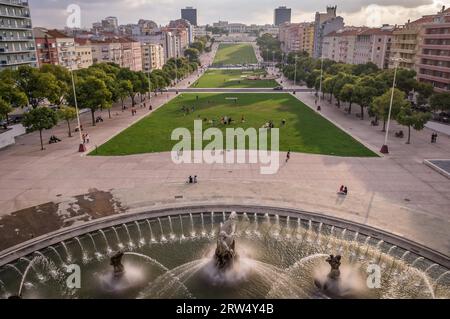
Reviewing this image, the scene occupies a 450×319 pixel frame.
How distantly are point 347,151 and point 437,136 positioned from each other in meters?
17.6

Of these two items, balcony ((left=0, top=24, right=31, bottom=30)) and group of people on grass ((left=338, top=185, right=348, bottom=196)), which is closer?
group of people on grass ((left=338, top=185, right=348, bottom=196))

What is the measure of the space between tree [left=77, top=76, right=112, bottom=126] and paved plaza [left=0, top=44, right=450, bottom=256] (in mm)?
12476

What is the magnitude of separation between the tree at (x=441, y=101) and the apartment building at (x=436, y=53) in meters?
14.8

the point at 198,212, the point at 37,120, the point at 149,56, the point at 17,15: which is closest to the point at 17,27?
the point at 17,15

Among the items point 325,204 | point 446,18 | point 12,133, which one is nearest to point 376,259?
point 325,204

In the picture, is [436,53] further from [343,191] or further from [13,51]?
[13,51]

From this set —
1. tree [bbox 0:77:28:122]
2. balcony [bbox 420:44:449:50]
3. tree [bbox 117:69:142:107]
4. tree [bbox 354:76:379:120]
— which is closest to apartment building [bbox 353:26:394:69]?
balcony [bbox 420:44:449:50]

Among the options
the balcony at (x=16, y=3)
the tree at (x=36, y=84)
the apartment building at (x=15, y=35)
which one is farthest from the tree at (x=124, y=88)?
the balcony at (x=16, y=3)

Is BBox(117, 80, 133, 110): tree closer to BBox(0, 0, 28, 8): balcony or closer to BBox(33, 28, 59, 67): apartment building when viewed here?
BBox(0, 0, 28, 8): balcony

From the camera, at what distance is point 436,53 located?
79.5 m

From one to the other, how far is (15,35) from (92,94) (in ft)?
142

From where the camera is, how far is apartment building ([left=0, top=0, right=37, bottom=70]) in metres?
82.3

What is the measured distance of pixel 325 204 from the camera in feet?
99.5

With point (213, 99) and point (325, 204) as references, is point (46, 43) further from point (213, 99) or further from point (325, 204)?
point (325, 204)
